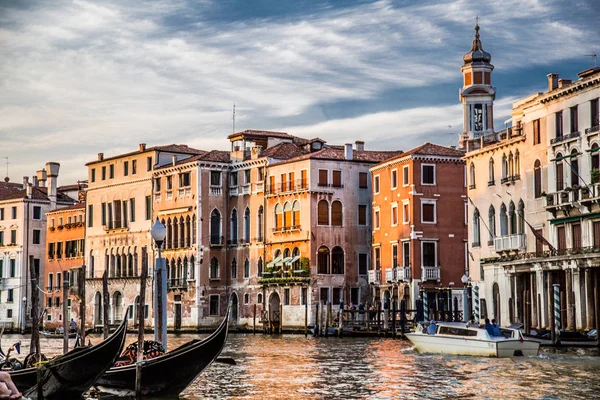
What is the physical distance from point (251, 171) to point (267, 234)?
3.45m

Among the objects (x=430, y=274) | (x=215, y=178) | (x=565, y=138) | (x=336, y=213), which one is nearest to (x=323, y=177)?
(x=336, y=213)

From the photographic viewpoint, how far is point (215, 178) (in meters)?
57.9

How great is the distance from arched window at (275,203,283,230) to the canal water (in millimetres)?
19887

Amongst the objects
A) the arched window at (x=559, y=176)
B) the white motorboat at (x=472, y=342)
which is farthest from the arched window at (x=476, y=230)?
the white motorboat at (x=472, y=342)

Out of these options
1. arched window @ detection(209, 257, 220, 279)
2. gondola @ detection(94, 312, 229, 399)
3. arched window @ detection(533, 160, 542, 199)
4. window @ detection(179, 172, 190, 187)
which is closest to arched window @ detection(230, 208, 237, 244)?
arched window @ detection(209, 257, 220, 279)

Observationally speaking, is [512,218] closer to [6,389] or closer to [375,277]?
[375,277]

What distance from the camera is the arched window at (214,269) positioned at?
57.8 meters

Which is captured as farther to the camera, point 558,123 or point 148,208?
point 148,208

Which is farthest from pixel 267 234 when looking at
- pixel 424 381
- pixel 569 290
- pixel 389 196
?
pixel 424 381

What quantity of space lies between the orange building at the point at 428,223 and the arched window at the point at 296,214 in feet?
18.8

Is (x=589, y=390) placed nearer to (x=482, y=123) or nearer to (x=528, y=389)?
(x=528, y=389)

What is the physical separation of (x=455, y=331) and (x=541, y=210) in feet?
27.2

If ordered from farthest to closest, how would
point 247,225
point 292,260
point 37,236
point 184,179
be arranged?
point 37,236 < point 184,179 < point 247,225 < point 292,260

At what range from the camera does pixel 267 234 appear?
55.5m
